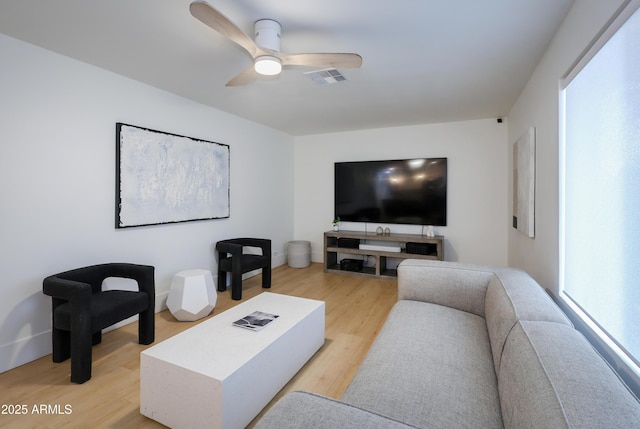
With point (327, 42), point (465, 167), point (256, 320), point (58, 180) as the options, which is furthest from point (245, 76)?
point (465, 167)

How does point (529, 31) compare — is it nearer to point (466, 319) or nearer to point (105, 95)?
point (466, 319)

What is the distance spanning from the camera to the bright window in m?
1.15

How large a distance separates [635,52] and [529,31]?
1177 millimetres

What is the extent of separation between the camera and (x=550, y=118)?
214cm

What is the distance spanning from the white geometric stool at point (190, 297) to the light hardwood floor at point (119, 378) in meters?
0.11

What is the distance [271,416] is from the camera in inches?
33.0

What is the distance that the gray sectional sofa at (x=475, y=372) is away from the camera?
0.78m

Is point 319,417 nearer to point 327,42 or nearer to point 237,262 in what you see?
point 327,42

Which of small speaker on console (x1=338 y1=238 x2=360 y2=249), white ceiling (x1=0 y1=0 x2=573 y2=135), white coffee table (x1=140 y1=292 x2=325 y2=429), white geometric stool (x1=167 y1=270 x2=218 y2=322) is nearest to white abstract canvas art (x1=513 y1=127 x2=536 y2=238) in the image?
white ceiling (x1=0 y1=0 x2=573 y2=135)

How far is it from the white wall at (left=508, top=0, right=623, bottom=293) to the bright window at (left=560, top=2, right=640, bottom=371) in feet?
0.35

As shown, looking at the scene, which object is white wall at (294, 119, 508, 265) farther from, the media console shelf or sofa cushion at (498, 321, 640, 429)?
sofa cushion at (498, 321, 640, 429)

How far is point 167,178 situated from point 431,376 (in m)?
3.13

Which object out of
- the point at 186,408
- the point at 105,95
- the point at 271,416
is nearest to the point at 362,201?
the point at 105,95

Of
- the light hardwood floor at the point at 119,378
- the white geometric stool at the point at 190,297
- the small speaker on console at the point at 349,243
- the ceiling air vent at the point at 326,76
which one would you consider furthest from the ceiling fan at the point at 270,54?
the small speaker on console at the point at 349,243
